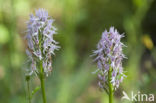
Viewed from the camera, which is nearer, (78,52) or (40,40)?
(40,40)

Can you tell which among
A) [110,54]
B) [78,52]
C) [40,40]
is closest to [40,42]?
[40,40]

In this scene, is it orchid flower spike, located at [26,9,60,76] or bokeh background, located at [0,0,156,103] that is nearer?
orchid flower spike, located at [26,9,60,76]

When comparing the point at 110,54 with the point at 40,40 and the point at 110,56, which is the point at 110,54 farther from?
the point at 40,40

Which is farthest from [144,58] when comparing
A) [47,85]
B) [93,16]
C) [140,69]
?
[47,85]

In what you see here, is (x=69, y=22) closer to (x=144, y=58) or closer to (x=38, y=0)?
(x=144, y=58)

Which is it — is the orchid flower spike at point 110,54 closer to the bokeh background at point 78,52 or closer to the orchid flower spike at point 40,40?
the orchid flower spike at point 40,40

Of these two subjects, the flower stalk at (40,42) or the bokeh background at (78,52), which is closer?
the flower stalk at (40,42)

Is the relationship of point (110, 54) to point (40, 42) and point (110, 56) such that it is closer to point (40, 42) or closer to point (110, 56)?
point (110, 56)

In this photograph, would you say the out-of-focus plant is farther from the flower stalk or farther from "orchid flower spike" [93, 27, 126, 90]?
the flower stalk

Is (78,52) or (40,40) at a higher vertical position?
(78,52)

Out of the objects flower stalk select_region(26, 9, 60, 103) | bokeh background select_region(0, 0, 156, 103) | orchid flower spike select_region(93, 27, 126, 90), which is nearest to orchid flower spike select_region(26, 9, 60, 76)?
flower stalk select_region(26, 9, 60, 103)

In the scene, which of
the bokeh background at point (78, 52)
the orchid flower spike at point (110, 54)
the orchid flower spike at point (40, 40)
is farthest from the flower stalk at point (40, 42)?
the bokeh background at point (78, 52)

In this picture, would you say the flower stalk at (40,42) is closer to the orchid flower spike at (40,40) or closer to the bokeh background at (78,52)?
the orchid flower spike at (40,40)
